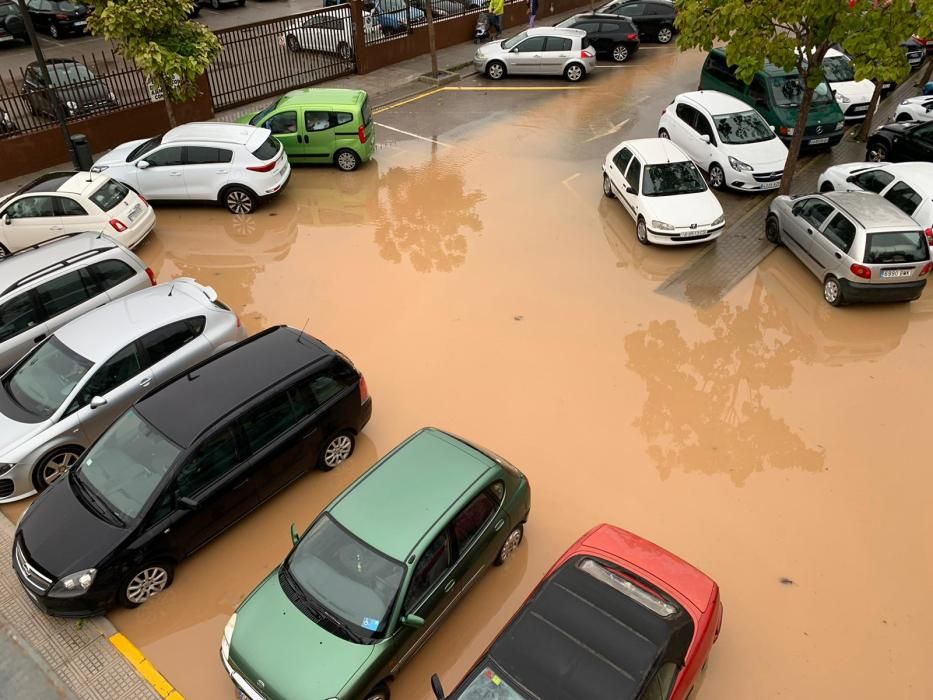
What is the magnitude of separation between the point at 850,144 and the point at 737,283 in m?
7.75

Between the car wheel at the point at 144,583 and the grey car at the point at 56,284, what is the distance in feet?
14.3

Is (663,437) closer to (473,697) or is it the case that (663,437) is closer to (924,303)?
(473,697)

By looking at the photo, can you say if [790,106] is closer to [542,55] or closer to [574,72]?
[574,72]

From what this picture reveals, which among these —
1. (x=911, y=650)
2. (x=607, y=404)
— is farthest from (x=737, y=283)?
(x=911, y=650)

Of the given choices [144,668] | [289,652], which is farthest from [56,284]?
[289,652]

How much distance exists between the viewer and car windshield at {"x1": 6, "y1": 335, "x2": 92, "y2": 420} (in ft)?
25.5

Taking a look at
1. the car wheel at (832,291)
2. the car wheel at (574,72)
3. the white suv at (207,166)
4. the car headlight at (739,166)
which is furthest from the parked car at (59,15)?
the car wheel at (832,291)

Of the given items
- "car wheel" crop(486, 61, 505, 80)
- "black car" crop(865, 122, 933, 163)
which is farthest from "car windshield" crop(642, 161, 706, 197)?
"car wheel" crop(486, 61, 505, 80)

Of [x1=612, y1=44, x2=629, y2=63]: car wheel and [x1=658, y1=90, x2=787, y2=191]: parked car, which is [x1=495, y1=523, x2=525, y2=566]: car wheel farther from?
[x1=612, y1=44, x2=629, y2=63]: car wheel

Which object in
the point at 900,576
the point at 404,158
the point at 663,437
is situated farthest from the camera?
the point at 404,158

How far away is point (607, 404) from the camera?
29.9 feet

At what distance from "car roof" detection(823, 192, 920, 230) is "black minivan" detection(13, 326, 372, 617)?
838 cm

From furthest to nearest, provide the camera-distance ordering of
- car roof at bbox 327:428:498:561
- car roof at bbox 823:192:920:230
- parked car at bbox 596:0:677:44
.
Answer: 1. parked car at bbox 596:0:677:44
2. car roof at bbox 823:192:920:230
3. car roof at bbox 327:428:498:561

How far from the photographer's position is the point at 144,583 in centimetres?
661
